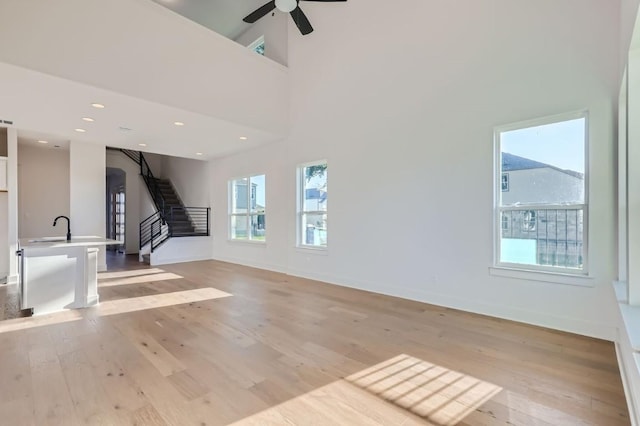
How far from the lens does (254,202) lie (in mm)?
7539

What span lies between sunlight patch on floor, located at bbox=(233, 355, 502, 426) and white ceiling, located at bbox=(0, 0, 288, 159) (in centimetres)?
431

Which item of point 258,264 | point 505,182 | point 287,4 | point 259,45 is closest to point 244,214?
point 258,264

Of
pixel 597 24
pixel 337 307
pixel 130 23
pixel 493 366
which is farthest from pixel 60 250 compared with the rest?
pixel 597 24

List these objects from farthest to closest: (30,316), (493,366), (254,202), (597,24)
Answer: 1. (254,202)
2. (30,316)
3. (597,24)
4. (493,366)

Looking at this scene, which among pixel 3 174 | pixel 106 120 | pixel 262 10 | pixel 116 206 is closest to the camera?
pixel 262 10

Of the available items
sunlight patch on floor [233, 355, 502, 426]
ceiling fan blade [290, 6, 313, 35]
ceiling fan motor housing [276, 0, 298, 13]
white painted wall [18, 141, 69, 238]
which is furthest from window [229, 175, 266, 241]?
sunlight patch on floor [233, 355, 502, 426]

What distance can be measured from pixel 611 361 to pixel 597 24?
3.17 meters

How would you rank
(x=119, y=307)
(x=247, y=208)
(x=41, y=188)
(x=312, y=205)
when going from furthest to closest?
1. (x=247, y=208)
2. (x=41, y=188)
3. (x=312, y=205)
4. (x=119, y=307)

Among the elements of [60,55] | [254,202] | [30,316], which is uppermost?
[60,55]

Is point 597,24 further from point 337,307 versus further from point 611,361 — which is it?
point 337,307

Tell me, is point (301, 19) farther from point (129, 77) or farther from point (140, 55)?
point (129, 77)

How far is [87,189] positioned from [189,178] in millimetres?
3161

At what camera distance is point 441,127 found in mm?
4109

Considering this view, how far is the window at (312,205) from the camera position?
5828mm
